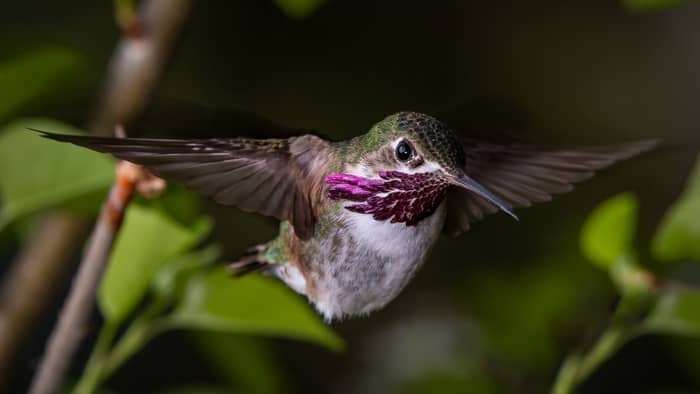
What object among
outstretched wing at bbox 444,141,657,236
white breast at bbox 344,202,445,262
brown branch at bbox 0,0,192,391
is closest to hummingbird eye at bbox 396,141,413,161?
white breast at bbox 344,202,445,262

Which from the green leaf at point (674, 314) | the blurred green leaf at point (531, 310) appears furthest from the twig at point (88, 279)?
the blurred green leaf at point (531, 310)

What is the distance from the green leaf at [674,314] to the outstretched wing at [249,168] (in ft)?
1.87

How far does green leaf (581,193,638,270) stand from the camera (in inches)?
45.9

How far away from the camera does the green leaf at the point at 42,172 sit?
3.40 ft

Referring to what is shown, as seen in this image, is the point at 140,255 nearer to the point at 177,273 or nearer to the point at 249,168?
the point at 177,273

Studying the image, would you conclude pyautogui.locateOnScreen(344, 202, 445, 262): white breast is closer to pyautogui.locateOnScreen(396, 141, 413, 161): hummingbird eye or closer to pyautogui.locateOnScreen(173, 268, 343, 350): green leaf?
pyautogui.locateOnScreen(396, 141, 413, 161): hummingbird eye

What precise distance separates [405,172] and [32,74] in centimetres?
75

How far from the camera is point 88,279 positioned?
88 centimetres

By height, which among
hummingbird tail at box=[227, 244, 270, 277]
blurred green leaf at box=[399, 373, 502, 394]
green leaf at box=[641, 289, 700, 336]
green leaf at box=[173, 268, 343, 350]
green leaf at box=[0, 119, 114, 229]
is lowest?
blurred green leaf at box=[399, 373, 502, 394]

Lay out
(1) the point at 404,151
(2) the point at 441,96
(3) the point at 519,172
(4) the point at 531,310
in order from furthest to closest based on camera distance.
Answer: (2) the point at 441,96
(4) the point at 531,310
(3) the point at 519,172
(1) the point at 404,151

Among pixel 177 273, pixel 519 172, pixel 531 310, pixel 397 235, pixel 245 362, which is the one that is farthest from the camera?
pixel 531 310

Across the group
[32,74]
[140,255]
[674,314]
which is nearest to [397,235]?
[140,255]

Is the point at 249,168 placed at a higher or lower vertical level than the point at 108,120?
lower

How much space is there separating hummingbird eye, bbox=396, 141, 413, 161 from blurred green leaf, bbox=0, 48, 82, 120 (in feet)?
2.32
